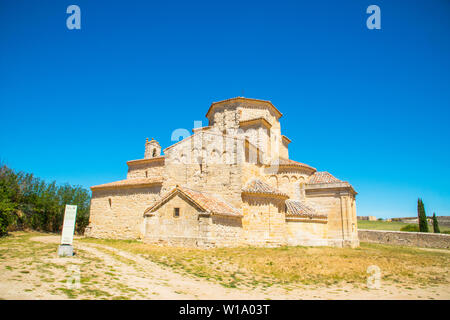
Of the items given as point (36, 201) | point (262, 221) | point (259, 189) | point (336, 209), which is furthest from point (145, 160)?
point (336, 209)

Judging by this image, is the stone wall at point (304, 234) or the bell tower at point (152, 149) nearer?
the stone wall at point (304, 234)

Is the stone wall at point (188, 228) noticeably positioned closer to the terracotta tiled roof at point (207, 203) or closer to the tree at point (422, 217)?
the terracotta tiled roof at point (207, 203)

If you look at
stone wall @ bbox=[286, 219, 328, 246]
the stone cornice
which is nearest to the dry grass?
stone wall @ bbox=[286, 219, 328, 246]

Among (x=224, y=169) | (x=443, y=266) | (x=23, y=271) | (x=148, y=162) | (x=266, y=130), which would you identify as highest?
(x=266, y=130)

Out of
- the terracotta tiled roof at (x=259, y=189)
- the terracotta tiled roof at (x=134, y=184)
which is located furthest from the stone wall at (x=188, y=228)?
the terracotta tiled roof at (x=134, y=184)

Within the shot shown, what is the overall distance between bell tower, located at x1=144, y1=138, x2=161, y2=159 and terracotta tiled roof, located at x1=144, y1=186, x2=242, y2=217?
37.9 feet

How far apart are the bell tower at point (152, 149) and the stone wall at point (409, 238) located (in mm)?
24996

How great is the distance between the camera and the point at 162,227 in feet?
Answer: 53.3

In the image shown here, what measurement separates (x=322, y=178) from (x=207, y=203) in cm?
1110

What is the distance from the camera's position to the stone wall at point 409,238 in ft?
79.4
